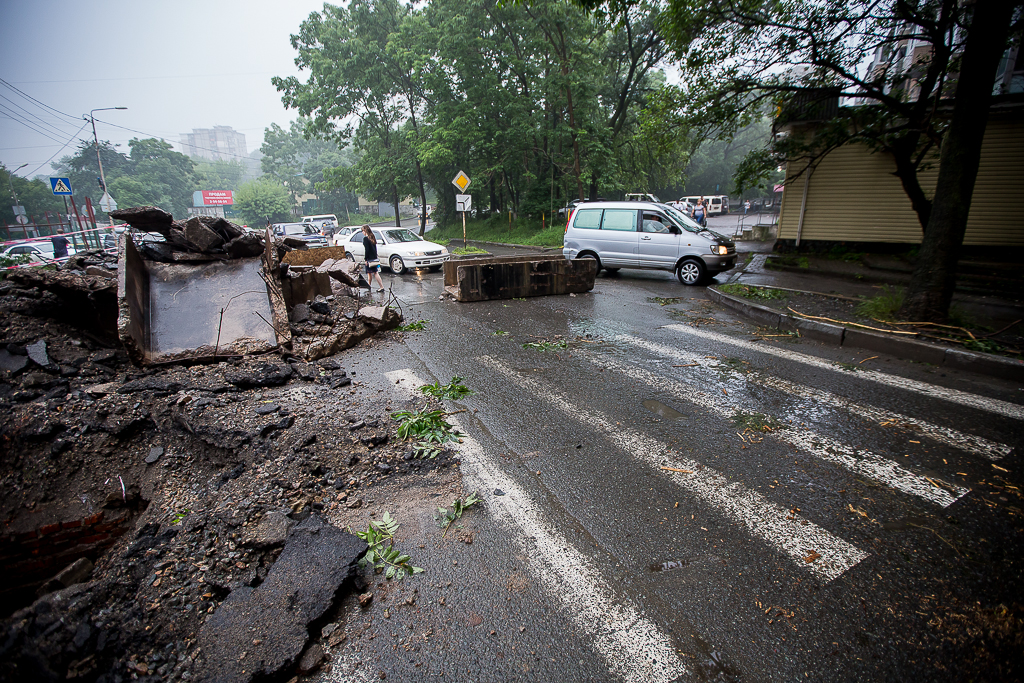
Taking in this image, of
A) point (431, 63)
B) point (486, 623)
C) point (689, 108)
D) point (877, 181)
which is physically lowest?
point (486, 623)

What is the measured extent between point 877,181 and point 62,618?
720 inches

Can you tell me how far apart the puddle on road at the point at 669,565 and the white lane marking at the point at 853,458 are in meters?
1.94

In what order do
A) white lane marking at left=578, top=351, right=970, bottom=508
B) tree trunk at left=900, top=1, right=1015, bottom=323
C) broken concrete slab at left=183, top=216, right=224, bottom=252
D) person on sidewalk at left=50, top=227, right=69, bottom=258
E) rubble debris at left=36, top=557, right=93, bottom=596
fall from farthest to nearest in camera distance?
1. person on sidewalk at left=50, top=227, right=69, bottom=258
2. broken concrete slab at left=183, top=216, right=224, bottom=252
3. tree trunk at left=900, top=1, right=1015, bottom=323
4. white lane marking at left=578, top=351, right=970, bottom=508
5. rubble debris at left=36, top=557, right=93, bottom=596

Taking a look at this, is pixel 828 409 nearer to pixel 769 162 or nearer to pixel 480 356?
pixel 480 356

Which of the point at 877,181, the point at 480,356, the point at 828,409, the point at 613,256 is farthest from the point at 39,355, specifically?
the point at 877,181

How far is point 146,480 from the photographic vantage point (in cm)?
361

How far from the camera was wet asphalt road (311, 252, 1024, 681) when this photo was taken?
7.37ft

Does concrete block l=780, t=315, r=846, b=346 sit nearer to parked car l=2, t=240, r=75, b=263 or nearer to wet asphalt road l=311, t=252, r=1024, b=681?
wet asphalt road l=311, t=252, r=1024, b=681

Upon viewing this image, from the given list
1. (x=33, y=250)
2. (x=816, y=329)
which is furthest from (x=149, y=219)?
(x=33, y=250)

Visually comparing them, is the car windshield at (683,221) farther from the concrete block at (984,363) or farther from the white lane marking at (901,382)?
the concrete block at (984,363)

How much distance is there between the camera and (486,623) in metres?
2.43

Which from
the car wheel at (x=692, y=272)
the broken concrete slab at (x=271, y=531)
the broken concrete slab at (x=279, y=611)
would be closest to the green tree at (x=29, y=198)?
the car wheel at (x=692, y=272)

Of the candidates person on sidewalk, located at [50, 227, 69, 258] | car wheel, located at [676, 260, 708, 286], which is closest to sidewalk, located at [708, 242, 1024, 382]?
car wheel, located at [676, 260, 708, 286]

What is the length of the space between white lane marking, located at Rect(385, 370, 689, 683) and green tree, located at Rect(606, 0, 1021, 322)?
24.0 ft
